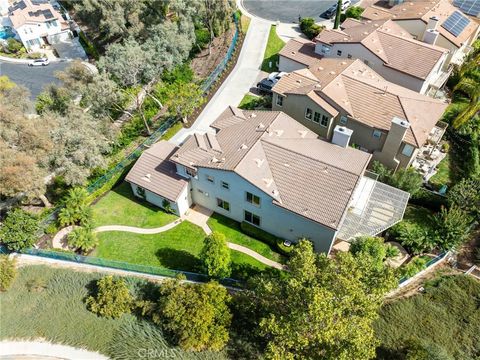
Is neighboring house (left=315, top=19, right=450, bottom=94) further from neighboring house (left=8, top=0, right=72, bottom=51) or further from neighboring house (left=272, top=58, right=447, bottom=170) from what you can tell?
neighboring house (left=8, top=0, right=72, bottom=51)

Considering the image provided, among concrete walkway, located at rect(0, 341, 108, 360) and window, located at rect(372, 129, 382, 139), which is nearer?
concrete walkway, located at rect(0, 341, 108, 360)

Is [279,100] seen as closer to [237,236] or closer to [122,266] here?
[237,236]

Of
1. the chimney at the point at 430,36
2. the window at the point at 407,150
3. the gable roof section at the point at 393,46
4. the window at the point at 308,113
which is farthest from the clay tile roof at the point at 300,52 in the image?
the window at the point at 407,150

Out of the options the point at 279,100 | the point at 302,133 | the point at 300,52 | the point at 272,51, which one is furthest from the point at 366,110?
the point at 272,51

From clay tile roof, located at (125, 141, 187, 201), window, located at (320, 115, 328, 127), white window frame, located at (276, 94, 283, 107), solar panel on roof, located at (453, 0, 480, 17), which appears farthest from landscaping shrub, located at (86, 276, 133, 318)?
solar panel on roof, located at (453, 0, 480, 17)

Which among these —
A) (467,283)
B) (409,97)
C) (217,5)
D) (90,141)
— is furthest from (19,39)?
(467,283)
